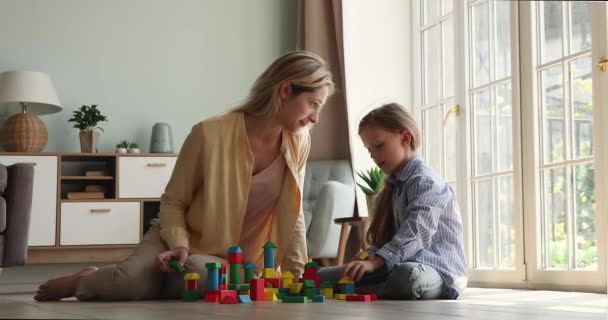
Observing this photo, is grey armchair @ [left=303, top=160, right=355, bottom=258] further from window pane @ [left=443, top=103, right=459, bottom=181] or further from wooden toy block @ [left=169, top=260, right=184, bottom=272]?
wooden toy block @ [left=169, top=260, right=184, bottom=272]

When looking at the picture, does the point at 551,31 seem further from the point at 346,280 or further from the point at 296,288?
the point at 296,288

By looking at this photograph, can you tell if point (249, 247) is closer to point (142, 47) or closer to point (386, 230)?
point (386, 230)

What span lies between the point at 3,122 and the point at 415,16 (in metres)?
2.77

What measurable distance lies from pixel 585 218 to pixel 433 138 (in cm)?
165

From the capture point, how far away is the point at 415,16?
5.16m

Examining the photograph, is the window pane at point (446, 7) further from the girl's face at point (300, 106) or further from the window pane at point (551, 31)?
the girl's face at point (300, 106)

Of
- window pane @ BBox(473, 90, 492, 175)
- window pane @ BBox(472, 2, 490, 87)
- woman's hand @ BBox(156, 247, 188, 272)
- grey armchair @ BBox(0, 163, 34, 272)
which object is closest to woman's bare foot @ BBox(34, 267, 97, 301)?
woman's hand @ BBox(156, 247, 188, 272)

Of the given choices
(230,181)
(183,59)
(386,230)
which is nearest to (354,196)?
A: (183,59)

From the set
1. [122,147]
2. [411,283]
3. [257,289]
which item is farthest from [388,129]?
[122,147]

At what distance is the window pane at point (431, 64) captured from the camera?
4852mm

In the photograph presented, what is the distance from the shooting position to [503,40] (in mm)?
3975

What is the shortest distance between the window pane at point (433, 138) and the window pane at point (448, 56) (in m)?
0.15

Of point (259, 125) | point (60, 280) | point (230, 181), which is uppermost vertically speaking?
point (259, 125)

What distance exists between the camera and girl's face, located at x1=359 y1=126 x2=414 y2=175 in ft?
8.23
